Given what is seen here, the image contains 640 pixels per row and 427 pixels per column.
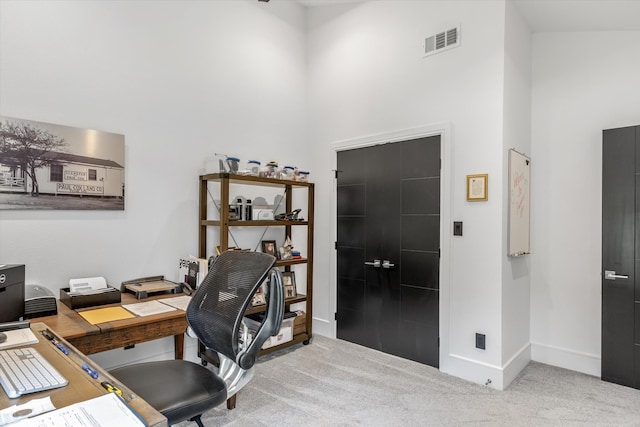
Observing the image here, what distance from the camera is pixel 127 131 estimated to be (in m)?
2.86

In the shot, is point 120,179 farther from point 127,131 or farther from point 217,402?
point 217,402

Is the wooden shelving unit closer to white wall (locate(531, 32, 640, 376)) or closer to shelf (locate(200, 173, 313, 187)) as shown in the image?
shelf (locate(200, 173, 313, 187))

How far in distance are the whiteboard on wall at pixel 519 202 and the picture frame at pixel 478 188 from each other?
218 millimetres

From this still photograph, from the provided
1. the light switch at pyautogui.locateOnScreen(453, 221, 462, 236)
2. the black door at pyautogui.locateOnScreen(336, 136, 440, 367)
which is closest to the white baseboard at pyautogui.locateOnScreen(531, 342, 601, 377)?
the black door at pyautogui.locateOnScreen(336, 136, 440, 367)

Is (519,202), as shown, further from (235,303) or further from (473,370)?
(235,303)

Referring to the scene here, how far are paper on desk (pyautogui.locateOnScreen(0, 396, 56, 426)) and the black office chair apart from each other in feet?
1.74

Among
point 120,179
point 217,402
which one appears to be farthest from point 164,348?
point 217,402

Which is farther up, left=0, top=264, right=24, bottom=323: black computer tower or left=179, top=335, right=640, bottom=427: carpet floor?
left=0, top=264, right=24, bottom=323: black computer tower

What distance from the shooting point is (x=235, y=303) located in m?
1.61

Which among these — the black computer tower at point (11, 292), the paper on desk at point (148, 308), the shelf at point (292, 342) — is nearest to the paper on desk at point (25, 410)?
the black computer tower at point (11, 292)

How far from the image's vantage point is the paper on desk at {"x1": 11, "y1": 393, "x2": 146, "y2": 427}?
92cm

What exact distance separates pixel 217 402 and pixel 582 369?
325cm

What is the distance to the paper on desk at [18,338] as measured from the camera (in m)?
1.50

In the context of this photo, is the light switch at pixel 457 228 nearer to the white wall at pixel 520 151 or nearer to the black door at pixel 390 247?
the black door at pixel 390 247
